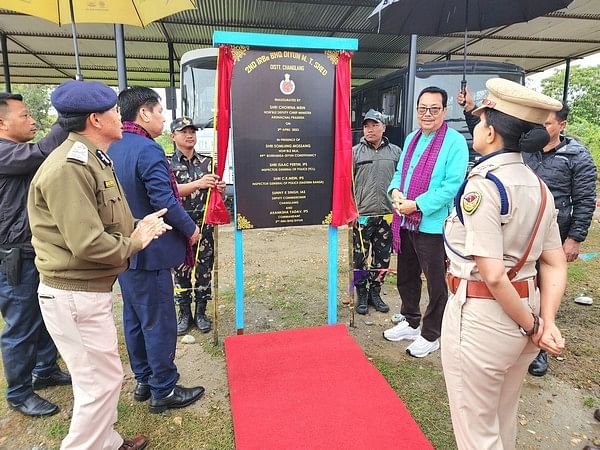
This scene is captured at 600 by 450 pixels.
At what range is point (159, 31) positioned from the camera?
7.65 m

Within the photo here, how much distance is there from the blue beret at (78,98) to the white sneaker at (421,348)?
270 cm

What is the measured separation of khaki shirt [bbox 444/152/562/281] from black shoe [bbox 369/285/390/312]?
2.60 m

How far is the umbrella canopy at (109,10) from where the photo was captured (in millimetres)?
3406

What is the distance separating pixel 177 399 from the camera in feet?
8.35

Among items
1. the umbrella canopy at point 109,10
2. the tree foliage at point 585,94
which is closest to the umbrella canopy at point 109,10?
the umbrella canopy at point 109,10

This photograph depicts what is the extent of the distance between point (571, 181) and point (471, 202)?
1.98 metres

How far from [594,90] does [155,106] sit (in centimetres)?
2441

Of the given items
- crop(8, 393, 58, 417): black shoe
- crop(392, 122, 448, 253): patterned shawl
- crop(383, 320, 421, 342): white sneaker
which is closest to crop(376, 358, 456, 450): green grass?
crop(383, 320, 421, 342): white sneaker

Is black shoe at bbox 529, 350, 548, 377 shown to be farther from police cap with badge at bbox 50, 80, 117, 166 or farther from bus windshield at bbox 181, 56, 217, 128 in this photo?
bus windshield at bbox 181, 56, 217, 128

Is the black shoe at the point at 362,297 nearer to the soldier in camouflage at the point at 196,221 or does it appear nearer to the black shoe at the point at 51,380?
the soldier in camouflage at the point at 196,221

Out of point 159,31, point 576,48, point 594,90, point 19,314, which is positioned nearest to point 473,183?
point 19,314

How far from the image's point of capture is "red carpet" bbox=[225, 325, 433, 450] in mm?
2113

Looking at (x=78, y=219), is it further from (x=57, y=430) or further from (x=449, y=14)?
(x=449, y=14)

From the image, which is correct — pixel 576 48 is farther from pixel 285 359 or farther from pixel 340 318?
pixel 285 359
